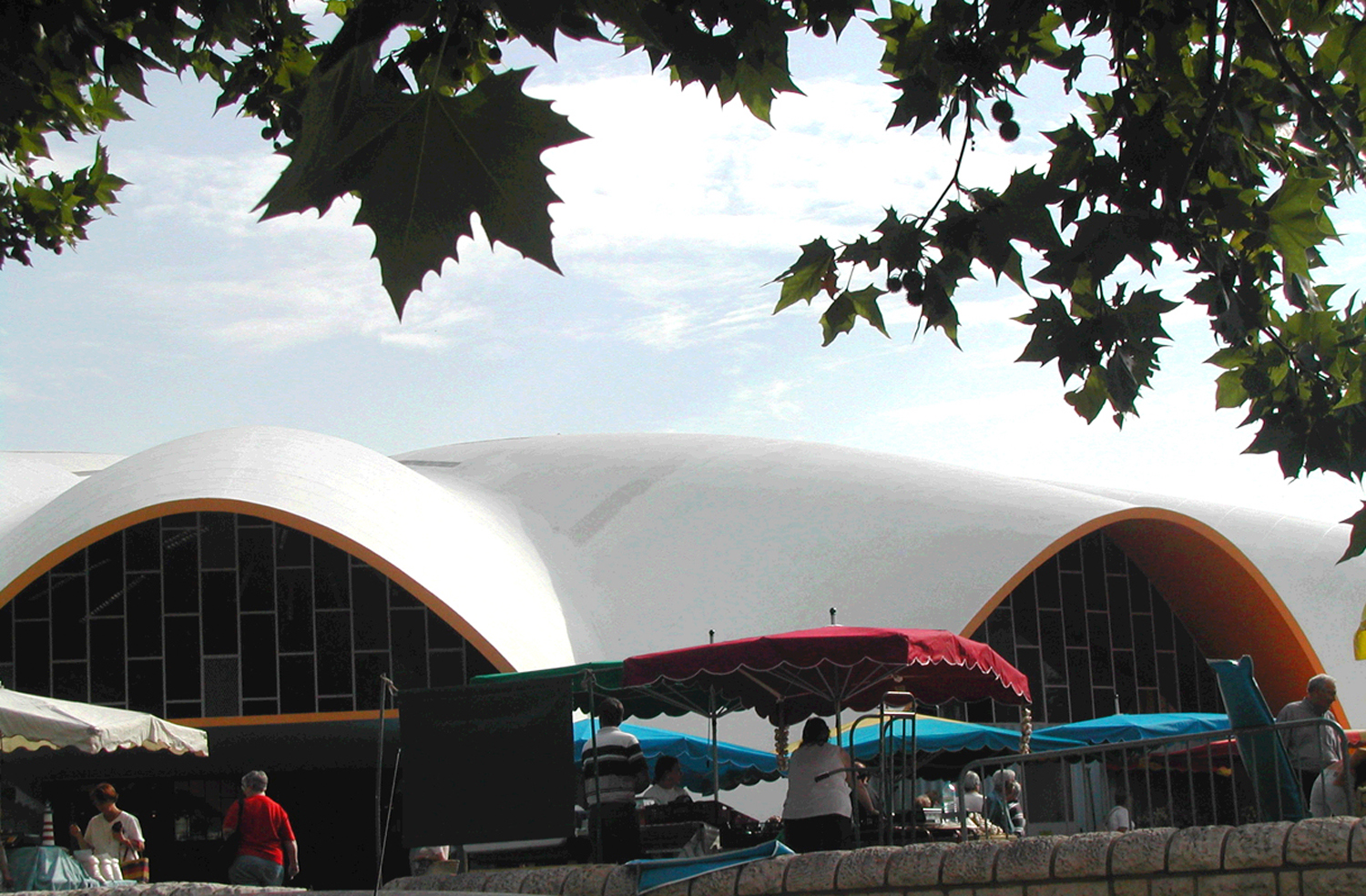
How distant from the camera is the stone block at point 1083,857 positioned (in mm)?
5457

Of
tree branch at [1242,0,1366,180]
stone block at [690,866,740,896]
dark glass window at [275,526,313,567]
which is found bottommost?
stone block at [690,866,740,896]

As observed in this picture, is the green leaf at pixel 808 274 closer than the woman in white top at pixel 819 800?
Yes

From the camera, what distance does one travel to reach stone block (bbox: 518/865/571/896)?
738 cm

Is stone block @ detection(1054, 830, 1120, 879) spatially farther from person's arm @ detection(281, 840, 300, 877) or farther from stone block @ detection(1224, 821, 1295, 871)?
person's arm @ detection(281, 840, 300, 877)

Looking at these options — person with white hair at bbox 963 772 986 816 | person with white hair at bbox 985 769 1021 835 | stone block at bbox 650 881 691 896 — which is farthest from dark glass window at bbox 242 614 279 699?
stone block at bbox 650 881 691 896

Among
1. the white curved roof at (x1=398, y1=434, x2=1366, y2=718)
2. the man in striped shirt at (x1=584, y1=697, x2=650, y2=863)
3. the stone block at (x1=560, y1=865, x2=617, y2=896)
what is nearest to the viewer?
the stone block at (x1=560, y1=865, x2=617, y2=896)

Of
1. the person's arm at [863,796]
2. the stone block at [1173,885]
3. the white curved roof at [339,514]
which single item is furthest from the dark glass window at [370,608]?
the stone block at [1173,885]

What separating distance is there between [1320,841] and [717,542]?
19.4 meters

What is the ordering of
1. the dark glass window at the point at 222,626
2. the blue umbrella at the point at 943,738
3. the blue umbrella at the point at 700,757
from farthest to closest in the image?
the dark glass window at the point at 222,626, the blue umbrella at the point at 700,757, the blue umbrella at the point at 943,738

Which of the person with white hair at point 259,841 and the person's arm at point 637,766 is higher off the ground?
the person's arm at point 637,766

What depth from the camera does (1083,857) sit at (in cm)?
550

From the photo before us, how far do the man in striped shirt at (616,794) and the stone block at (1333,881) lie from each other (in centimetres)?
437

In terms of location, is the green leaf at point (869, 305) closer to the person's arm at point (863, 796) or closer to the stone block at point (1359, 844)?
the stone block at point (1359, 844)

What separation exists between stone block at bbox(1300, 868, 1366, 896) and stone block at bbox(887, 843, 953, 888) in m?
1.45
